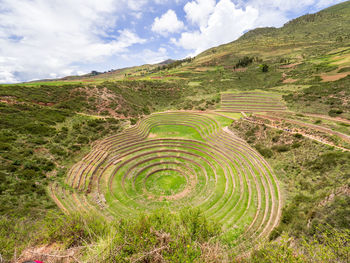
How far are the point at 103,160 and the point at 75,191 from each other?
19.8ft

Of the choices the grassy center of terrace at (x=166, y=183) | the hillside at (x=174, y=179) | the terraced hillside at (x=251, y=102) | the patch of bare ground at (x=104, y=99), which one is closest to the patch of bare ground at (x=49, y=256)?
the hillside at (x=174, y=179)

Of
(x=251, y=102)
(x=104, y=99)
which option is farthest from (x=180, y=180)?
(x=251, y=102)

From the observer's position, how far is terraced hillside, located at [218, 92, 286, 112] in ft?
116

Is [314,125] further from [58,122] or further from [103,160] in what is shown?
[58,122]

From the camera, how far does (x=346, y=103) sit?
26.1 metres

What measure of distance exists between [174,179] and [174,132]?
41.9 ft

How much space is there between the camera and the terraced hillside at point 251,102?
1389 inches

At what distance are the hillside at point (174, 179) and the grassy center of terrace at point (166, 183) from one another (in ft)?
0.52

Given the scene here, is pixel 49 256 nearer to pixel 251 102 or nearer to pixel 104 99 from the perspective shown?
pixel 104 99

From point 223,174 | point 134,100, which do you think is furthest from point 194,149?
point 134,100

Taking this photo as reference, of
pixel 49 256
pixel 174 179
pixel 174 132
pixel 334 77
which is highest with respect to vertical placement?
pixel 334 77

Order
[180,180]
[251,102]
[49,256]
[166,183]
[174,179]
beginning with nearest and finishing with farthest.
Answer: [49,256] < [166,183] < [180,180] < [174,179] < [251,102]

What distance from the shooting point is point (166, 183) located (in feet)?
65.2

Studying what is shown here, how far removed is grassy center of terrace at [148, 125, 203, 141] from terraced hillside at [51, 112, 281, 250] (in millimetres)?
389
